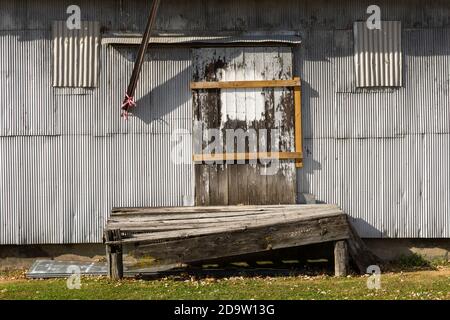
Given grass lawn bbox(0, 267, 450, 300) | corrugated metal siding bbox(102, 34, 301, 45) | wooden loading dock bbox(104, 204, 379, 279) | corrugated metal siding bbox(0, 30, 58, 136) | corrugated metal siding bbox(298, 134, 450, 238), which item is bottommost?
grass lawn bbox(0, 267, 450, 300)

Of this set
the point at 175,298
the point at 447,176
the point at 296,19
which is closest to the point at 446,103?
the point at 447,176

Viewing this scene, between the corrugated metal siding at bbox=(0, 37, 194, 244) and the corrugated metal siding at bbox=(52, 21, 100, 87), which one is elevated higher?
the corrugated metal siding at bbox=(52, 21, 100, 87)

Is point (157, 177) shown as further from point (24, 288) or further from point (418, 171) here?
point (418, 171)

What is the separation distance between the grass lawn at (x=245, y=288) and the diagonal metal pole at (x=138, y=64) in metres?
3.29

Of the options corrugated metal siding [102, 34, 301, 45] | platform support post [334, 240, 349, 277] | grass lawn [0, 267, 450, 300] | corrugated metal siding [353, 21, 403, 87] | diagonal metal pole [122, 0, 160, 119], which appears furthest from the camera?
corrugated metal siding [353, 21, 403, 87]

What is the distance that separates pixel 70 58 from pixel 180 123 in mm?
2427

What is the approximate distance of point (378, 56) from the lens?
13641 millimetres

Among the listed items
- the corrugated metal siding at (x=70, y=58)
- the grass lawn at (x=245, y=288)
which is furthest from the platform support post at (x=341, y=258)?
the corrugated metal siding at (x=70, y=58)

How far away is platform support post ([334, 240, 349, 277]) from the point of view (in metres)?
12.3

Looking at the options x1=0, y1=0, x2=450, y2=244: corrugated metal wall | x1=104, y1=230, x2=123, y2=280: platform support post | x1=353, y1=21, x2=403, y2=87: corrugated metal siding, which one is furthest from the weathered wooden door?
x1=104, y1=230, x2=123, y2=280: platform support post

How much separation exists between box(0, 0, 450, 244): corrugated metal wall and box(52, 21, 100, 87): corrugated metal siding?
15cm

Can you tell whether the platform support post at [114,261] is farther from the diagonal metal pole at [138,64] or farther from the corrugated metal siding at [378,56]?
the corrugated metal siding at [378,56]

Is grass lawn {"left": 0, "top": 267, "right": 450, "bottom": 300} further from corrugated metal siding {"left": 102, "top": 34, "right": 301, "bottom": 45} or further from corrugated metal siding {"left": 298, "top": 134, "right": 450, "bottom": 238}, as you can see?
corrugated metal siding {"left": 102, "top": 34, "right": 301, "bottom": 45}

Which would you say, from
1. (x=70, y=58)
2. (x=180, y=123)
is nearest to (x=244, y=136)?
(x=180, y=123)
